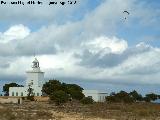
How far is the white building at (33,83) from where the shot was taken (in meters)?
118

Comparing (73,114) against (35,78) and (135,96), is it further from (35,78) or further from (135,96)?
(135,96)

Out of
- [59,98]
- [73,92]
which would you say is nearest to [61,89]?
[73,92]

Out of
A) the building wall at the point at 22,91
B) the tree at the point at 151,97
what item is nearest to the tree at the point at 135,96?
the tree at the point at 151,97

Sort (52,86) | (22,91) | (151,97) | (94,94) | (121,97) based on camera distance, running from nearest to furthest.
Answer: (52,86)
(121,97)
(22,91)
(94,94)
(151,97)

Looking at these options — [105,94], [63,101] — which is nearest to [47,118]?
[63,101]

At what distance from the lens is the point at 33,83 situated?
119 meters

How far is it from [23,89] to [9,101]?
26076 mm

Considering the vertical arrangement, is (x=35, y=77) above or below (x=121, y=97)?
above

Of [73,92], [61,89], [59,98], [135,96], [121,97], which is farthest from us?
[135,96]

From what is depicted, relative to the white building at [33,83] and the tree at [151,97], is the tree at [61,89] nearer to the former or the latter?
the white building at [33,83]

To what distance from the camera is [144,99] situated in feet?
434

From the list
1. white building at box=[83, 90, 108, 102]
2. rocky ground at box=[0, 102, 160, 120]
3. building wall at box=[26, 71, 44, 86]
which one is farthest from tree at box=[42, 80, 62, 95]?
rocky ground at box=[0, 102, 160, 120]

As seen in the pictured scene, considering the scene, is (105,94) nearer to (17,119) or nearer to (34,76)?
(34,76)

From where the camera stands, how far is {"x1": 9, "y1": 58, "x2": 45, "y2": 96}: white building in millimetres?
118137
